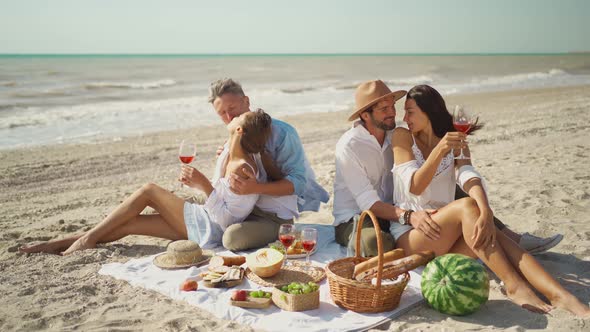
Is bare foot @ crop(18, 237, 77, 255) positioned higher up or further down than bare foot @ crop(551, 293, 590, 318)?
further down

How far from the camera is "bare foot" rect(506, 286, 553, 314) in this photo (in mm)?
3732

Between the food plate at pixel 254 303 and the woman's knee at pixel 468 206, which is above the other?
the woman's knee at pixel 468 206

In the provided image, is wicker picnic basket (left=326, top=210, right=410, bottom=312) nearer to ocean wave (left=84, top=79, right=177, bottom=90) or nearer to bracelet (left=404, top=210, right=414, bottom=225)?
bracelet (left=404, top=210, right=414, bottom=225)

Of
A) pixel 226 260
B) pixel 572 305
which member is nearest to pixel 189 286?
pixel 226 260

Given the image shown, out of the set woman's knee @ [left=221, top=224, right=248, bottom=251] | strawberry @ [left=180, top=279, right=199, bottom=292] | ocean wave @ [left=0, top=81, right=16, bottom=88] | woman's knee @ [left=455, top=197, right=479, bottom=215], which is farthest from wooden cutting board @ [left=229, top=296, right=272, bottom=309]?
ocean wave @ [left=0, top=81, right=16, bottom=88]

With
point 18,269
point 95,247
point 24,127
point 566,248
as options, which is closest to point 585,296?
point 566,248

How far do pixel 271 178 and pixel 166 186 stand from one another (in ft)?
12.5

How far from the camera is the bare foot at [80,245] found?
5.33m

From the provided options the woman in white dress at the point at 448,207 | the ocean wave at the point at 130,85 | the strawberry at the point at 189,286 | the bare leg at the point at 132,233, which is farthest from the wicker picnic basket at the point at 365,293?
the ocean wave at the point at 130,85

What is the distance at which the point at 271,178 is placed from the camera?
5.41 metres

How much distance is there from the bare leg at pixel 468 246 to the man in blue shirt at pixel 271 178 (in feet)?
4.85

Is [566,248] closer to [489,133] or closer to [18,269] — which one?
[18,269]

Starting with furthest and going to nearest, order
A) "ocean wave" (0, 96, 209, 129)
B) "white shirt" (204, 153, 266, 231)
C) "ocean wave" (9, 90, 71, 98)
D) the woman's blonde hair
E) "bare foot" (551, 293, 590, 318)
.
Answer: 1. "ocean wave" (9, 90, 71, 98)
2. "ocean wave" (0, 96, 209, 129)
3. "white shirt" (204, 153, 266, 231)
4. the woman's blonde hair
5. "bare foot" (551, 293, 590, 318)

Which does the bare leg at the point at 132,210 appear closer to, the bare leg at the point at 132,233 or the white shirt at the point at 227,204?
the bare leg at the point at 132,233
